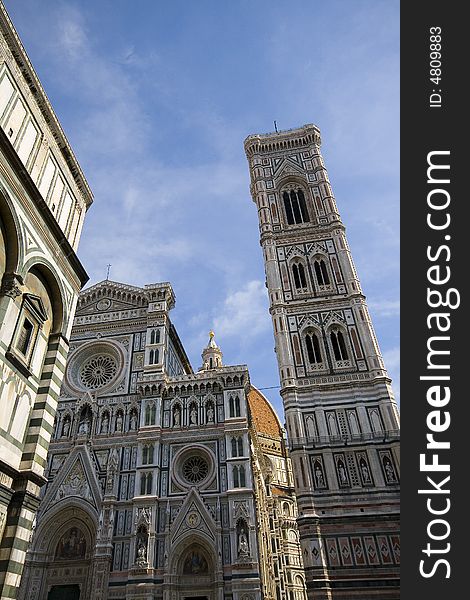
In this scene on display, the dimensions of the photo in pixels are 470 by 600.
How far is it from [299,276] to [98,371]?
14639 millimetres

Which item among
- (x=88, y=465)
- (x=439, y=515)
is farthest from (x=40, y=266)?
(x=88, y=465)

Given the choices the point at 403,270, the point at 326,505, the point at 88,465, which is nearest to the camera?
the point at 403,270

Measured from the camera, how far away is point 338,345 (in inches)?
1055

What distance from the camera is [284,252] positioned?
3139 cm

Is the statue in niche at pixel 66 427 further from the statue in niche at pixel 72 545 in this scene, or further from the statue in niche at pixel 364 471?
the statue in niche at pixel 364 471

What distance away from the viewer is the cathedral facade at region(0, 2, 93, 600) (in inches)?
314

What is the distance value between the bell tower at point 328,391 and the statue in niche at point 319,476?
49 mm

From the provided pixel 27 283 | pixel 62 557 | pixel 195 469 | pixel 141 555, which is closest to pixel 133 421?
pixel 195 469

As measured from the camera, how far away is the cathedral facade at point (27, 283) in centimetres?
799

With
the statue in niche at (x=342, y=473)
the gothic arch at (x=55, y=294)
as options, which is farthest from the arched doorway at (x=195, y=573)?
the gothic arch at (x=55, y=294)

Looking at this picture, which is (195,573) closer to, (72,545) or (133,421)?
(72,545)

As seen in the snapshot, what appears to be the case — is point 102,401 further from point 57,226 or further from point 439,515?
point 439,515

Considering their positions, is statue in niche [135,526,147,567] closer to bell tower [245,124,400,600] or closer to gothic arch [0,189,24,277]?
bell tower [245,124,400,600]

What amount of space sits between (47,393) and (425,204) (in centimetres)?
812
